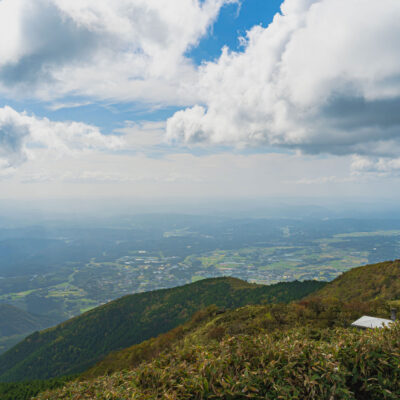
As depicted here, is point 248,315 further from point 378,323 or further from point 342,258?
point 342,258

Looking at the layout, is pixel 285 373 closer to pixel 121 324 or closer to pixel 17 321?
pixel 121 324

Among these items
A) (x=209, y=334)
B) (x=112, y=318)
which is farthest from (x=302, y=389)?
(x=112, y=318)

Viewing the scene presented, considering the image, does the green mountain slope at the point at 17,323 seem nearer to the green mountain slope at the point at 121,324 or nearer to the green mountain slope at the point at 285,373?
the green mountain slope at the point at 121,324

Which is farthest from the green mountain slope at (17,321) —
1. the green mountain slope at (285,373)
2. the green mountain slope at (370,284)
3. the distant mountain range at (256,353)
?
the green mountain slope at (285,373)

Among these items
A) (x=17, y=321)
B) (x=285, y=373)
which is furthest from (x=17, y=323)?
(x=285, y=373)

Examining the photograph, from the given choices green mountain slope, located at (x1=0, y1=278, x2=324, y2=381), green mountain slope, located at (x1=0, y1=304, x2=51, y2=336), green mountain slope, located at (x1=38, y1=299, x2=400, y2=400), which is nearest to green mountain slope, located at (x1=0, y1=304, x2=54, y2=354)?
green mountain slope, located at (x1=0, y1=304, x2=51, y2=336)

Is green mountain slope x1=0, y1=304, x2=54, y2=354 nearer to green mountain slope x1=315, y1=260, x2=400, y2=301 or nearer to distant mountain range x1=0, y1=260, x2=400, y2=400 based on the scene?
distant mountain range x1=0, y1=260, x2=400, y2=400
